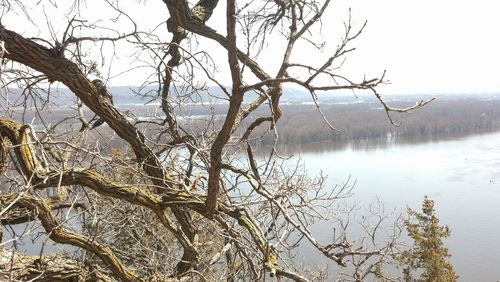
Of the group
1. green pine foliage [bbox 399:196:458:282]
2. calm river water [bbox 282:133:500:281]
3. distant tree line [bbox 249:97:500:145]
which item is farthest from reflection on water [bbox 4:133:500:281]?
distant tree line [bbox 249:97:500:145]

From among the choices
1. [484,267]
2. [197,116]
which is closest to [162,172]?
[197,116]

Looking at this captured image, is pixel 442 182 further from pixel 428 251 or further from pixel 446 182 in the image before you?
pixel 428 251

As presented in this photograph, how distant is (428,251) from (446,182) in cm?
1146

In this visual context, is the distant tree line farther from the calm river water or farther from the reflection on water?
the calm river water

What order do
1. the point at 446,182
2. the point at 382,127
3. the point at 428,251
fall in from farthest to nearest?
the point at 382,127 < the point at 446,182 < the point at 428,251

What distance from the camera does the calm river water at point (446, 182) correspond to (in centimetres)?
1504

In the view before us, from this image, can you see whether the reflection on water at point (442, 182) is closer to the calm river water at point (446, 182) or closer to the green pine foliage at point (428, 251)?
the calm river water at point (446, 182)

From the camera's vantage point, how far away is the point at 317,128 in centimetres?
4072

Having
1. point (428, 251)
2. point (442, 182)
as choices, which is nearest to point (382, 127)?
point (442, 182)

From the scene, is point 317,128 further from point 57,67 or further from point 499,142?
point 57,67

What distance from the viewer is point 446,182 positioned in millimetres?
22188

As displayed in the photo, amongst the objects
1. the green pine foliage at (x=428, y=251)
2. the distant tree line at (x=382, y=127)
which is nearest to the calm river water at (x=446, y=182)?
the green pine foliage at (x=428, y=251)

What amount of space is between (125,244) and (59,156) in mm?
4064

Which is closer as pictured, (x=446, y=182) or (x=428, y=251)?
(x=428, y=251)
